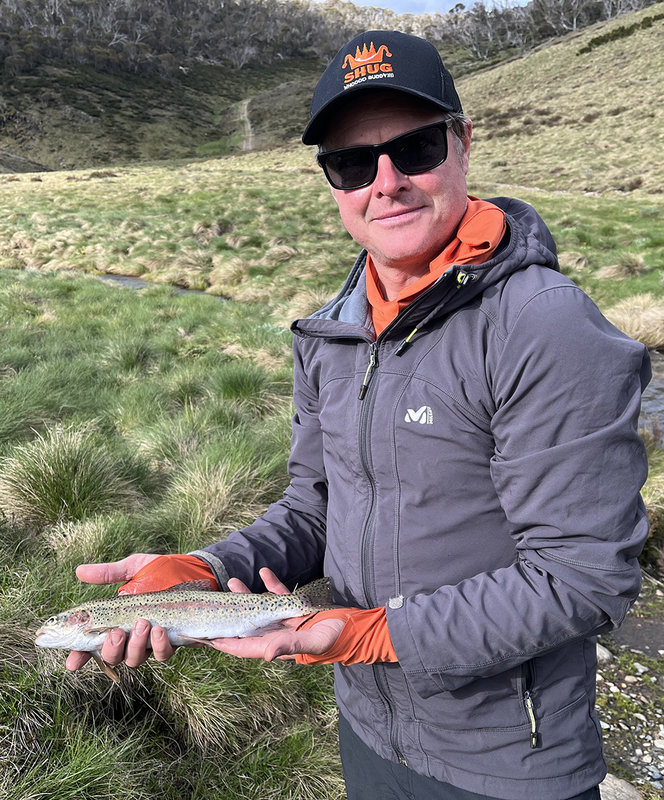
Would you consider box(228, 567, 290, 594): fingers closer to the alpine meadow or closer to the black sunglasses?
the alpine meadow

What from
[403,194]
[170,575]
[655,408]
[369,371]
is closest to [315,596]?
Result: [170,575]

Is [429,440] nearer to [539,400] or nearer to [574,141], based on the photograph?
[539,400]

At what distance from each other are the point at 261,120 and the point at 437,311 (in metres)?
89.3

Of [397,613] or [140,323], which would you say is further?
[140,323]

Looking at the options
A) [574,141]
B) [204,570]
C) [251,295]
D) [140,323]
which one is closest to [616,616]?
[204,570]

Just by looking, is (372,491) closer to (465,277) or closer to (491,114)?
(465,277)

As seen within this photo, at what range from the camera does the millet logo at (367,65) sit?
159 centimetres

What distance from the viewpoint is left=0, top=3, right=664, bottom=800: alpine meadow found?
8.14ft

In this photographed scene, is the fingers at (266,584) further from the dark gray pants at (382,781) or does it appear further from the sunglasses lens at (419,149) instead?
the sunglasses lens at (419,149)

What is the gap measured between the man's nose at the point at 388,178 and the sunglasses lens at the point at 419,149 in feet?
0.06

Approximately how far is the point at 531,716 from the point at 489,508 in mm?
577

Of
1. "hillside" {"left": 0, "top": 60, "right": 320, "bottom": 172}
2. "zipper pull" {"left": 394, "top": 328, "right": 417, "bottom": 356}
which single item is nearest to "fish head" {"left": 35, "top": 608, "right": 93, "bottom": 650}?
"zipper pull" {"left": 394, "top": 328, "right": 417, "bottom": 356}

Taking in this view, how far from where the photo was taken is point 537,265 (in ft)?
4.75

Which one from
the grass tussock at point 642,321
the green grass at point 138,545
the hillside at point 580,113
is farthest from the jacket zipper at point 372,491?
the hillside at point 580,113
